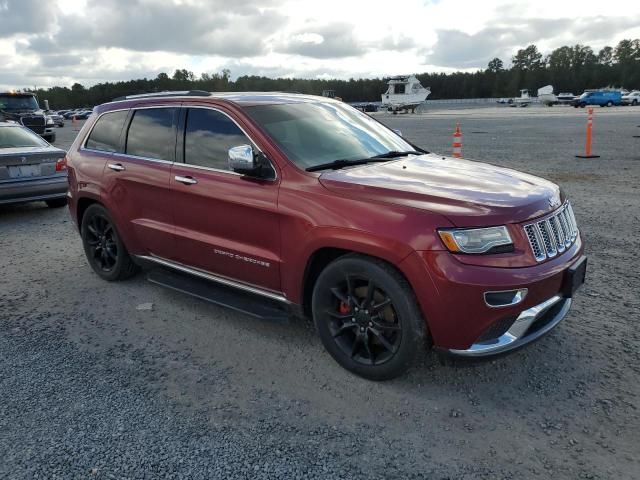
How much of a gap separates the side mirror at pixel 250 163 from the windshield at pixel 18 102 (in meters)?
19.8

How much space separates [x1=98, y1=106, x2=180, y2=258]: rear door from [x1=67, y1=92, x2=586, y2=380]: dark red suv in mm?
16

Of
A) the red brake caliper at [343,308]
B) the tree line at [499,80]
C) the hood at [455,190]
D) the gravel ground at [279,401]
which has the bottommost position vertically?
the gravel ground at [279,401]

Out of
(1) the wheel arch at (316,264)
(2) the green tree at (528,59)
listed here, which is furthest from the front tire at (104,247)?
(2) the green tree at (528,59)

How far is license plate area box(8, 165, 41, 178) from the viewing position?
8.16 meters

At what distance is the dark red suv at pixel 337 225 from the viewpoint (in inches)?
116

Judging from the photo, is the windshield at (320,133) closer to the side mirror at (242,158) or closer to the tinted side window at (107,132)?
the side mirror at (242,158)

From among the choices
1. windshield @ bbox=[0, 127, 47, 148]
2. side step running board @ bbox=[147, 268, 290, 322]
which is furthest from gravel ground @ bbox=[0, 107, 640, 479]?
windshield @ bbox=[0, 127, 47, 148]

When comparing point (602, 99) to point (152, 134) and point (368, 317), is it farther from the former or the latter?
point (368, 317)

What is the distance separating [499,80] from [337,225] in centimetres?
14246

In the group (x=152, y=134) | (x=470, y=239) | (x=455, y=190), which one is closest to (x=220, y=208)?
(x=152, y=134)

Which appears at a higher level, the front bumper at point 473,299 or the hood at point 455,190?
the hood at point 455,190

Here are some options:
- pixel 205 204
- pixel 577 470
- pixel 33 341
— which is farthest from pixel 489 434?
pixel 33 341

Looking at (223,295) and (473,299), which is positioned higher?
(473,299)

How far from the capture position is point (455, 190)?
325 centimetres
